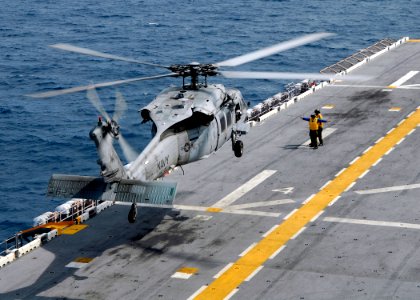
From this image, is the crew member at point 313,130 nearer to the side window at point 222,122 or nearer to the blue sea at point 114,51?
the side window at point 222,122

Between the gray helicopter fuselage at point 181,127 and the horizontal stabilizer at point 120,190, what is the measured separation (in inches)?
33.4

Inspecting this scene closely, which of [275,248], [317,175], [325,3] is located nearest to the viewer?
[275,248]

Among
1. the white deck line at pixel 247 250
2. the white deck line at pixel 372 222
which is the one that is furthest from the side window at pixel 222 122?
the white deck line at pixel 372 222

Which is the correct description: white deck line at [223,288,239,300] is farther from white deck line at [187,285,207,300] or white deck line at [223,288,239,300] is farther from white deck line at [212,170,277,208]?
white deck line at [212,170,277,208]

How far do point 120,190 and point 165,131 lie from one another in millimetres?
4170

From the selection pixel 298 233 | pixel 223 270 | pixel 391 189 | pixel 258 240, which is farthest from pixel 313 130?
pixel 223 270

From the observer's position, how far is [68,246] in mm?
37781

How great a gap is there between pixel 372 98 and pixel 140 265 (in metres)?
32.6

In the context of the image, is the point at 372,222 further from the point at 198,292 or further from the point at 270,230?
the point at 198,292

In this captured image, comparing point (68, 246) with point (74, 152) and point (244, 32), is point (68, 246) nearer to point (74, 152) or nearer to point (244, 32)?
point (74, 152)

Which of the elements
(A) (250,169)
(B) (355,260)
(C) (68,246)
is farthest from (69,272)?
(A) (250,169)

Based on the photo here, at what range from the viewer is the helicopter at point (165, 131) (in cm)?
3272

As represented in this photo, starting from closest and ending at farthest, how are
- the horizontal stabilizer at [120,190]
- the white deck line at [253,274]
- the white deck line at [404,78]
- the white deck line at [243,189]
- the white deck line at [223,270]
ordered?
the horizontal stabilizer at [120,190]
the white deck line at [253,274]
the white deck line at [223,270]
the white deck line at [243,189]
the white deck line at [404,78]

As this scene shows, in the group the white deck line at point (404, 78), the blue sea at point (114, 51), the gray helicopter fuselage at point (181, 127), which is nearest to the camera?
the gray helicopter fuselage at point (181, 127)
